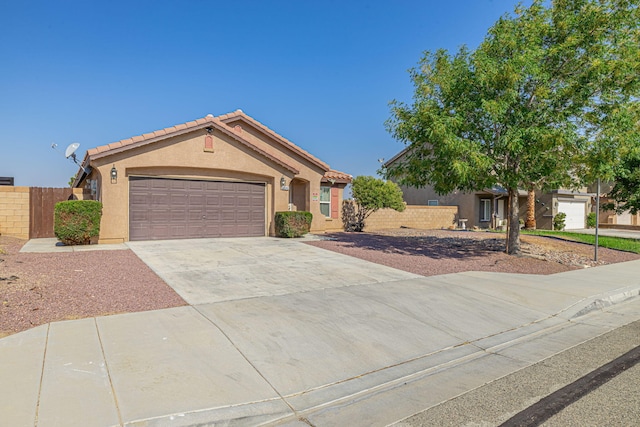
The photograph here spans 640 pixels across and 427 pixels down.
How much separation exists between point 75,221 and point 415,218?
64.7ft

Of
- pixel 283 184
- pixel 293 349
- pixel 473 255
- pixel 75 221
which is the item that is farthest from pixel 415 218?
pixel 293 349

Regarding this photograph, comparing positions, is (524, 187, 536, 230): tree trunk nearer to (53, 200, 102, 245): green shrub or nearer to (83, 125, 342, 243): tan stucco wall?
(83, 125, 342, 243): tan stucco wall

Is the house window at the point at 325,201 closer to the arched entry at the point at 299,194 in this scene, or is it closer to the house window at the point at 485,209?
the arched entry at the point at 299,194

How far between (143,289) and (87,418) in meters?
4.18

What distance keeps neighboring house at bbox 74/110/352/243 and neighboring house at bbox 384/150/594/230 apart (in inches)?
518

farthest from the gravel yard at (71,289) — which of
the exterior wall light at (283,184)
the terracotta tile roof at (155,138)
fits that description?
the exterior wall light at (283,184)

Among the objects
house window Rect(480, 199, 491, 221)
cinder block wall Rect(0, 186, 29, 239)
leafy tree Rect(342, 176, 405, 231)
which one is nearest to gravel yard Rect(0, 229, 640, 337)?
cinder block wall Rect(0, 186, 29, 239)

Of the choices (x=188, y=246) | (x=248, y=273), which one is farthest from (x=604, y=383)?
(x=188, y=246)

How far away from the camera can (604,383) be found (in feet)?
14.3

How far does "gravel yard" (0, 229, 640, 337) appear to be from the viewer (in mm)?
6000

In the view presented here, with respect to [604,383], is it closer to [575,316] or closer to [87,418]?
[575,316]

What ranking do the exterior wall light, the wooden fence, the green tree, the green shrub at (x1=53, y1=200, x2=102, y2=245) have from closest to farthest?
the green tree, the green shrub at (x1=53, y1=200, x2=102, y2=245), the wooden fence, the exterior wall light

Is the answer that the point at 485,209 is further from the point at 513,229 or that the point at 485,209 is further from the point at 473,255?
the point at 473,255

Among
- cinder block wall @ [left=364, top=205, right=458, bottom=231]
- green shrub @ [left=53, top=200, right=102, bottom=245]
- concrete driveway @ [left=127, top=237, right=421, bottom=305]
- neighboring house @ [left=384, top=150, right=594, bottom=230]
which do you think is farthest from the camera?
neighboring house @ [left=384, top=150, right=594, bottom=230]
